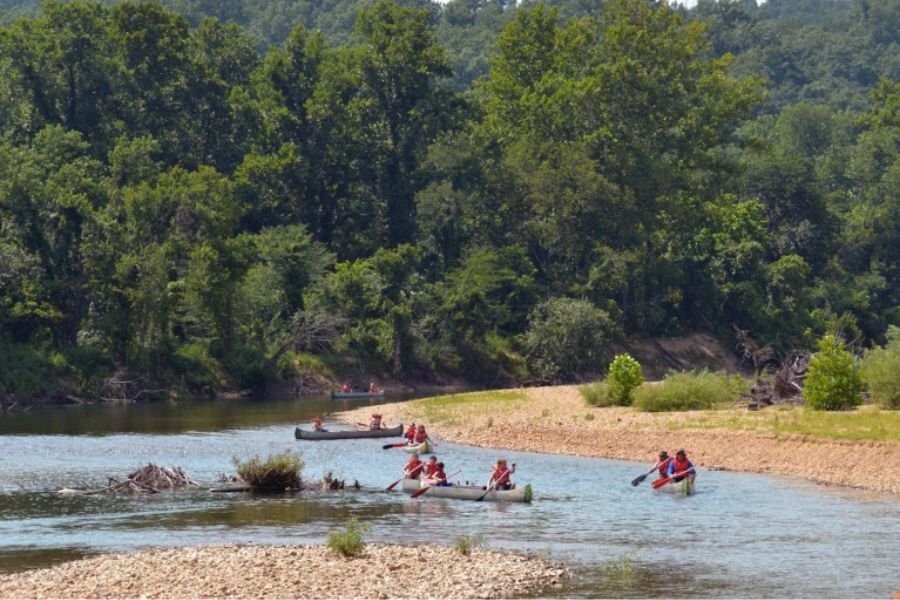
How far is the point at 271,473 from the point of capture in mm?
46688

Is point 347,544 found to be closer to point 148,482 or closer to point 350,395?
point 148,482

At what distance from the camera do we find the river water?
110ft

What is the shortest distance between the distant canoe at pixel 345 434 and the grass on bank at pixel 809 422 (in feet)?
40.2

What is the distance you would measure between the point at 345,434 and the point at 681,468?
21.2 metres

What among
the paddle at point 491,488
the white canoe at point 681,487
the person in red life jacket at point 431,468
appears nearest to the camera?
the paddle at point 491,488

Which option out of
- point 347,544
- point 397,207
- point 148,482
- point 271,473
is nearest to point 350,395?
point 397,207

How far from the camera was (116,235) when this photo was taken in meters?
95.9

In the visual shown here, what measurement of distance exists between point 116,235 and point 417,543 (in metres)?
62.6

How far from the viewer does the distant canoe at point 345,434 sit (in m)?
63.6

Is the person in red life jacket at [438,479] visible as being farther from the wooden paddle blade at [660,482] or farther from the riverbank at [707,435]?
the riverbank at [707,435]

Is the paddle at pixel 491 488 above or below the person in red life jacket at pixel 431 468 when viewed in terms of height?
below

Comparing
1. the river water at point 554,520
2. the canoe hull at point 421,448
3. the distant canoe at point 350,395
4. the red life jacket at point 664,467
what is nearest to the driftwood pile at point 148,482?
the river water at point 554,520

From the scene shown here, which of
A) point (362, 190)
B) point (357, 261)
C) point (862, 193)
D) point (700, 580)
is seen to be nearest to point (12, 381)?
point (357, 261)

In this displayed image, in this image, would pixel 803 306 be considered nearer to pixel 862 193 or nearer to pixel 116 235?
pixel 862 193
